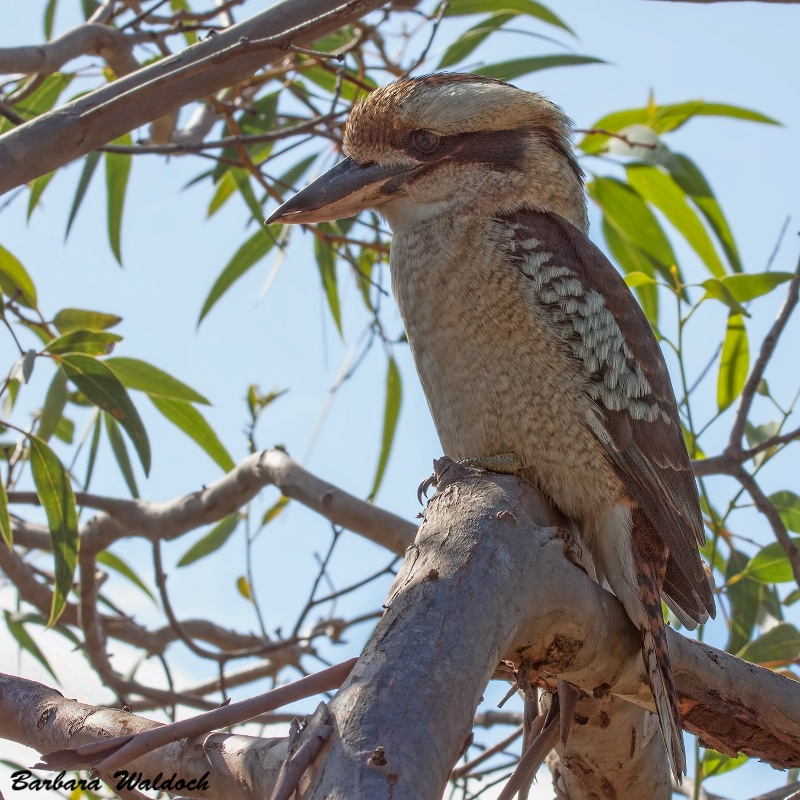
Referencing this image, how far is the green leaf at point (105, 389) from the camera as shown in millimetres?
1933

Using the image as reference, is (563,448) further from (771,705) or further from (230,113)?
(230,113)

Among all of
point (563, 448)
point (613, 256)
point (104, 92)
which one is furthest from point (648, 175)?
point (104, 92)

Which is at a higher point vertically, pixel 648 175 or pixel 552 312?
pixel 648 175

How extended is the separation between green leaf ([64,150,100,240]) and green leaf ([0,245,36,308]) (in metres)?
0.38

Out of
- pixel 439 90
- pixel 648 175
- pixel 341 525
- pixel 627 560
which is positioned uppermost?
pixel 648 175

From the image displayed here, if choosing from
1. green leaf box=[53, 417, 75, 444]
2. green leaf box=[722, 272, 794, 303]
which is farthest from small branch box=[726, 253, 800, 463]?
green leaf box=[53, 417, 75, 444]

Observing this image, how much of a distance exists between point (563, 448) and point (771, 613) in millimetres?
1272

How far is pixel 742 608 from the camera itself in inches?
85.4

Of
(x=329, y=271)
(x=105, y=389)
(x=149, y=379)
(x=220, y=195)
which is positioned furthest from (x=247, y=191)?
(x=105, y=389)

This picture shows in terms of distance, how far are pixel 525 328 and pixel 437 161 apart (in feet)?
1.24

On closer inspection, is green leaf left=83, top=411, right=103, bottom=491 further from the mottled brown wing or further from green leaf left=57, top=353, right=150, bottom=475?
the mottled brown wing

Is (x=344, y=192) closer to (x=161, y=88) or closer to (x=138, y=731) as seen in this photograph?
(x=161, y=88)

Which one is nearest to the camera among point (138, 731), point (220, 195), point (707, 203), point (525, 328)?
point (138, 731)

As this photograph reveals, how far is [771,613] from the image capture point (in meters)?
2.46
